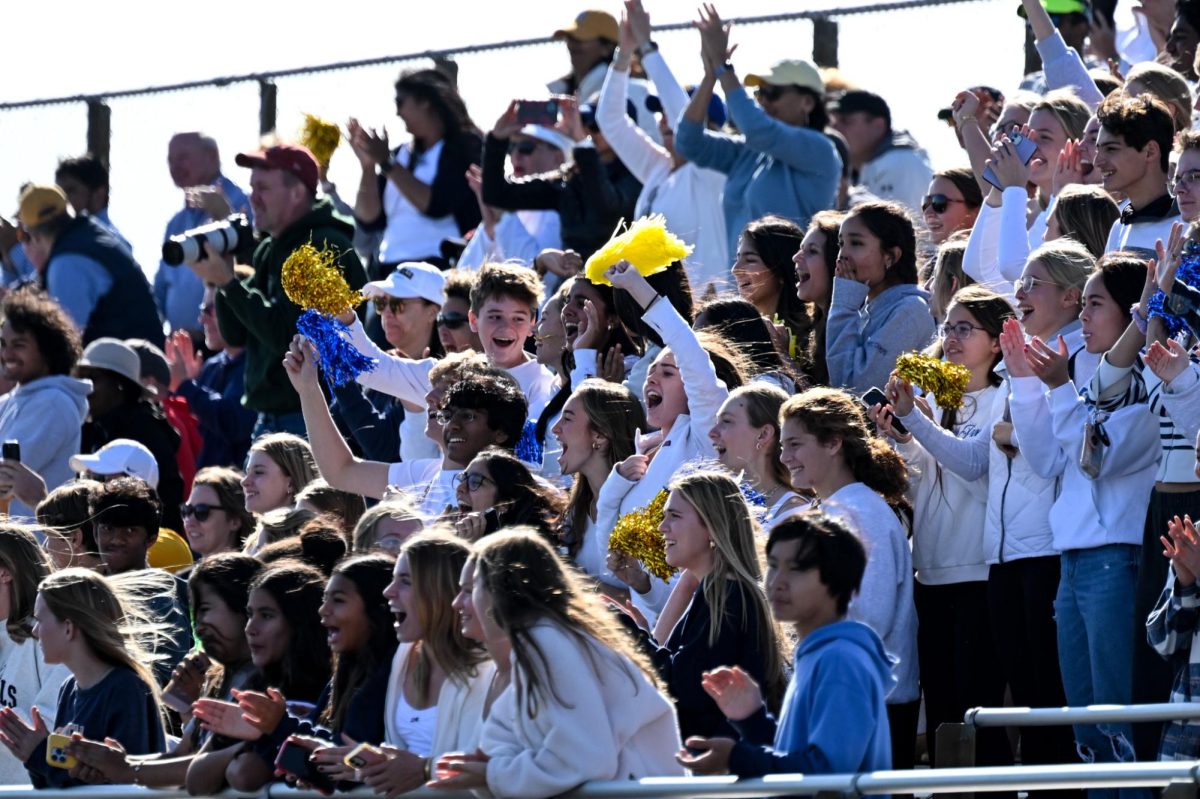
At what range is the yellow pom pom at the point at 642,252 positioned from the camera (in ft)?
27.0

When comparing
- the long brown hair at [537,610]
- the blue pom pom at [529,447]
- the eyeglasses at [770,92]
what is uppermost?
the eyeglasses at [770,92]

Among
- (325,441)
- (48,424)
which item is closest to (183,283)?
(48,424)

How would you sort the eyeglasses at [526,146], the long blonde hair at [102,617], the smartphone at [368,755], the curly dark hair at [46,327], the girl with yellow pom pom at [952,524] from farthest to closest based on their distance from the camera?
the eyeglasses at [526,146] → the curly dark hair at [46,327] → the girl with yellow pom pom at [952,524] → the long blonde hair at [102,617] → the smartphone at [368,755]

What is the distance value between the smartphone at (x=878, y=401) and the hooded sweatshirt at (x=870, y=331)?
23 centimetres

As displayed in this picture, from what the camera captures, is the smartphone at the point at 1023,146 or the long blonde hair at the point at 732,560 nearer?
the long blonde hair at the point at 732,560

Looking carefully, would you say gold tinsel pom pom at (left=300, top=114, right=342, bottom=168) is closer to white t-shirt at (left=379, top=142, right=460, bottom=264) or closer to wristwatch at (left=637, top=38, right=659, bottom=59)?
white t-shirt at (left=379, top=142, right=460, bottom=264)

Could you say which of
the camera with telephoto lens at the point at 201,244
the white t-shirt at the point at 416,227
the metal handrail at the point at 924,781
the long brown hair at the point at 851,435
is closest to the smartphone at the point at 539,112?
the white t-shirt at the point at 416,227

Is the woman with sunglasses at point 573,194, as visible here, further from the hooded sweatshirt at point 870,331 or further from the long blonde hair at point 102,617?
the long blonde hair at point 102,617

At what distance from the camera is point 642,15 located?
11133 millimetres

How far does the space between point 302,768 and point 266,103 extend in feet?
29.7

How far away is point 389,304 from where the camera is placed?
998cm

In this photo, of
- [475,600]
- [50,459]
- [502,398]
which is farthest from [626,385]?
[50,459]

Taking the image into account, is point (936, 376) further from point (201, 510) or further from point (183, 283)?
point (183, 283)

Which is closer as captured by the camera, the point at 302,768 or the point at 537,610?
the point at 537,610
